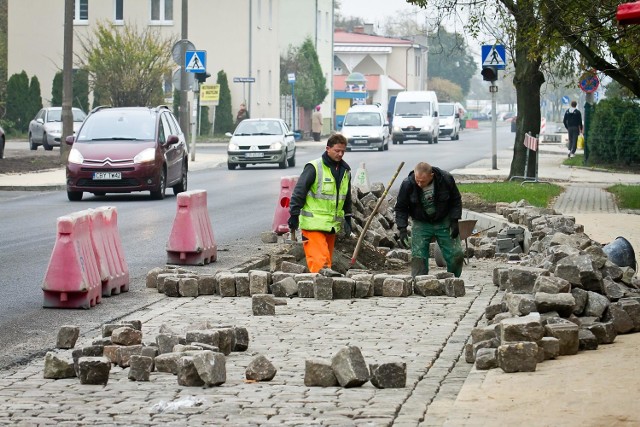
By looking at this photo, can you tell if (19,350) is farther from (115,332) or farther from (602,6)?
(602,6)

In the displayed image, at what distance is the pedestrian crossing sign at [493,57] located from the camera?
34.9 m

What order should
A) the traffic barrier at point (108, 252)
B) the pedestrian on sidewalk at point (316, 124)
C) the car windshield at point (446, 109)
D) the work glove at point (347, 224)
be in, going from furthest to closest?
the car windshield at point (446, 109) → the pedestrian on sidewalk at point (316, 124) → the work glove at point (347, 224) → the traffic barrier at point (108, 252)

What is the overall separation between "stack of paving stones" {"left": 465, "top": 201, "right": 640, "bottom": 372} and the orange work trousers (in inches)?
74.8

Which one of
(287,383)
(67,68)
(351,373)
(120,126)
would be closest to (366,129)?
(67,68)

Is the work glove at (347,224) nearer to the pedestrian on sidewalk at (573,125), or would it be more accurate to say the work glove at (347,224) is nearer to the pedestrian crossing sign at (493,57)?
the pedestrian crossing sign at (493,57)

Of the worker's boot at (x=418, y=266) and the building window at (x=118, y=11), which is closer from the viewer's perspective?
the worker's boot at (x=418, y=266)

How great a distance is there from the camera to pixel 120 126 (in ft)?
93.0

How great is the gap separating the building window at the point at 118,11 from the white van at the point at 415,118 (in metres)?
14.1

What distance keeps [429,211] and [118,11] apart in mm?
59034

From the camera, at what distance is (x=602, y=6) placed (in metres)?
21.5

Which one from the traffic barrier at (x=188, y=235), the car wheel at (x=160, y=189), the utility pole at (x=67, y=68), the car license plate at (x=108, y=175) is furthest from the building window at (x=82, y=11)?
the traffic barrier at (x=188, y=235)

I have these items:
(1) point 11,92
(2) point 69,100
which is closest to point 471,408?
(2) point 69,100

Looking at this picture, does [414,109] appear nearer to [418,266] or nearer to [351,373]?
[418,266]

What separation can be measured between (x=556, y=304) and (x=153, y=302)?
4240mm
